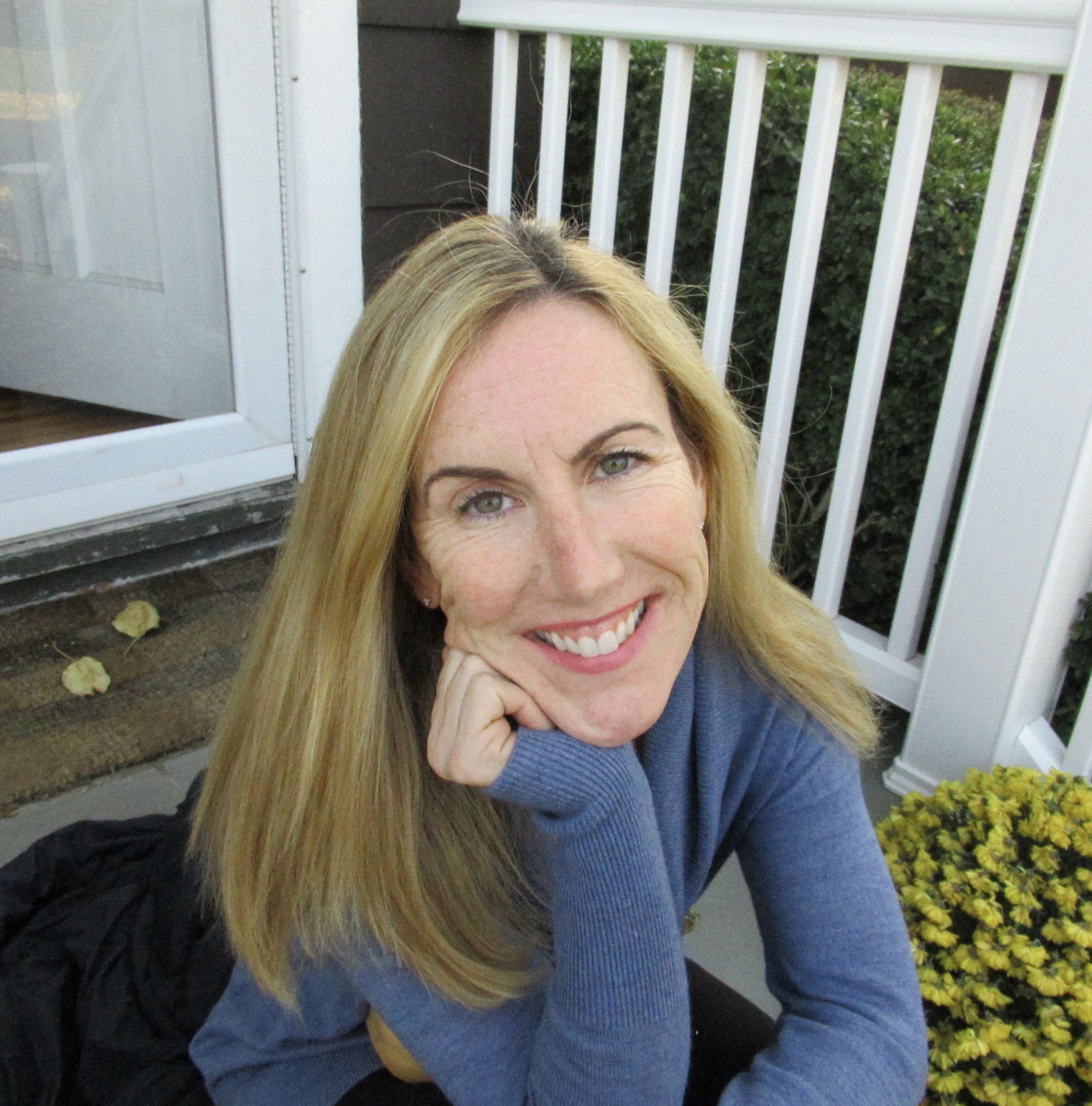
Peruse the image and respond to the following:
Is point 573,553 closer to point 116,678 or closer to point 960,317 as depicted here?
point 960,317

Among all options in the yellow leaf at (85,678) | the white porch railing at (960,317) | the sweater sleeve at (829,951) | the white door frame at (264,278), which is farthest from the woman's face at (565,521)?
the white door frame at (264,278)

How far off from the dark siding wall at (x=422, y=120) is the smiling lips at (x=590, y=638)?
70.7 inches

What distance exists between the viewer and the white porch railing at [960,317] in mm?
1880

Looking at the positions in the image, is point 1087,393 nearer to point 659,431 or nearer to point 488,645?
point 659,431

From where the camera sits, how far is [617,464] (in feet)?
4.01

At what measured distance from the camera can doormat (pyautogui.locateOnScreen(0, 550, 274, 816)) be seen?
237 centimetres

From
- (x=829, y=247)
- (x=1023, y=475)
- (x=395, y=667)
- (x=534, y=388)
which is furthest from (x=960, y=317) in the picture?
(x=395, y=667)

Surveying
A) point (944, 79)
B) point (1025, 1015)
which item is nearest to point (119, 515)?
point (1025, 1015)

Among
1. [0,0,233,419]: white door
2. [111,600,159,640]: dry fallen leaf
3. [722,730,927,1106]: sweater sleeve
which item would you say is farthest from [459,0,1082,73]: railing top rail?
[111,600,159,640]: dry fallen leaf

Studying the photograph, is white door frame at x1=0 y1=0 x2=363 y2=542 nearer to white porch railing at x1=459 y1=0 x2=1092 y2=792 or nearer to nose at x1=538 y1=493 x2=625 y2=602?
white porch railing at x1=459 y1=0 x2=1092 y2=792

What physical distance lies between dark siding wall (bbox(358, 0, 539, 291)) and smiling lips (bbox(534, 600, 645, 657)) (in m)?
1.80

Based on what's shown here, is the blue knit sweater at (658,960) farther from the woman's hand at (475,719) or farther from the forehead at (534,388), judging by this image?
the forehead at (534,388)

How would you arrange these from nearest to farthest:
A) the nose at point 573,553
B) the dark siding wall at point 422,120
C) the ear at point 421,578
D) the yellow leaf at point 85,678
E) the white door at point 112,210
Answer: the nose at point 573,553, the ear at point 421,578, the yellow leaf at point 85,678, the white door at point 112,210, the dark siding wall at point 422,120

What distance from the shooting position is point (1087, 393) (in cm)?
186
